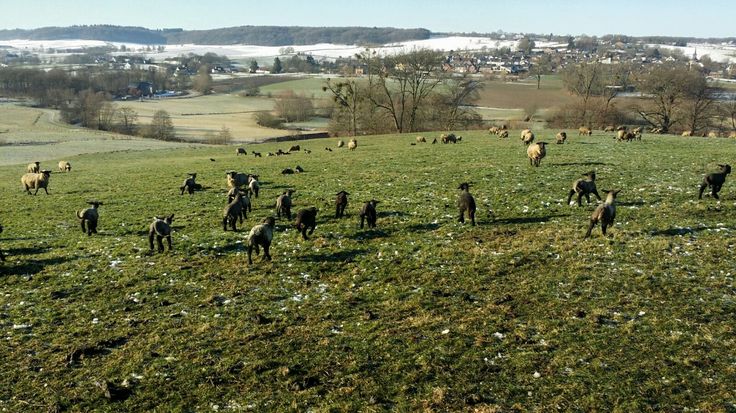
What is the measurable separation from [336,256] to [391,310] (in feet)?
12.6

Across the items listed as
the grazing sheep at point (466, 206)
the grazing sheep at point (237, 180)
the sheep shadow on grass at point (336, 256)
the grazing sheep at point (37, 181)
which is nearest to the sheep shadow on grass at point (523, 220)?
the grazing sheep at point (466, 206)

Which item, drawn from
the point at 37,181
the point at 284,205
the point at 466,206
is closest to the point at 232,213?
the point at 284,205

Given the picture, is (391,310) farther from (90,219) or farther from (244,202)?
(90,219)

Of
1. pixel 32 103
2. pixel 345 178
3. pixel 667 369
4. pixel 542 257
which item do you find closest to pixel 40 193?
pixel 345 178

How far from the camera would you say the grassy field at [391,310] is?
29.4 feet

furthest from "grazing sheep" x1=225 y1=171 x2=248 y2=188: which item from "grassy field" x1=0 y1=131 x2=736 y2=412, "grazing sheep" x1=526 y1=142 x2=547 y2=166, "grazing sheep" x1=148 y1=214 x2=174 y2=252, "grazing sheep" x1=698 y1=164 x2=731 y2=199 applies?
"grazing sheep" x1=698 y1=164 x2=731 y2=199

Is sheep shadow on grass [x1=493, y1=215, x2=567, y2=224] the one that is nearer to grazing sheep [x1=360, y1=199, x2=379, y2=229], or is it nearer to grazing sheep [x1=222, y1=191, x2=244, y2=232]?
grazing sheep [x1=360, y1=199, x2=379, y2=229]

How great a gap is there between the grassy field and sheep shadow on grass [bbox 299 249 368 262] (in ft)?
0.29

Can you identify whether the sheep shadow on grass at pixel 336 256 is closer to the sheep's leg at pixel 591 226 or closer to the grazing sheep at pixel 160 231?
the grazing sheep at pixel 160 231

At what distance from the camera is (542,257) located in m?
14.5

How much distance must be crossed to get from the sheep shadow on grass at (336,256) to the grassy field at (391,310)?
0.29 feet

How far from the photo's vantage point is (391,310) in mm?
11969

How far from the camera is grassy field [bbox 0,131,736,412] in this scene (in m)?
8.96

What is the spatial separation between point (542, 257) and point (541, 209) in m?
5.12
